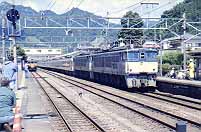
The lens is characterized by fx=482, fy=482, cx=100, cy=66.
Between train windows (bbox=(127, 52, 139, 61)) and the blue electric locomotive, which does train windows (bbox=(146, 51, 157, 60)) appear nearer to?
the blue electric locomotive

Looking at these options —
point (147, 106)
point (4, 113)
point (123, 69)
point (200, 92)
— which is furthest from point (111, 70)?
point (4, 113)

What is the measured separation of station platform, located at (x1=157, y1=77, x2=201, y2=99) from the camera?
82.9 ft

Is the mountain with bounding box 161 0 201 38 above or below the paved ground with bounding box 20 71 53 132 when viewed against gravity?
above

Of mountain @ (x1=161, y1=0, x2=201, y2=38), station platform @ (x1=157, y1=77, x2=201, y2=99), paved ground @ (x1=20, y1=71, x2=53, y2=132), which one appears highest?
mountain @ (x1=161, y1=0, x2=201, y2=38)

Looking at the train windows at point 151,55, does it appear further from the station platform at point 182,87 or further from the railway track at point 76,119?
the railway track at point 76,119

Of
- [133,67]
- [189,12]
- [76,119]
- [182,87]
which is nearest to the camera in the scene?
[76,119]

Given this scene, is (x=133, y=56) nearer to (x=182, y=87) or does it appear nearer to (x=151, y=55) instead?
(x=151, y=55)

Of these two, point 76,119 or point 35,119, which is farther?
point 76,119

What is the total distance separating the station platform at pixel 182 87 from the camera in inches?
995

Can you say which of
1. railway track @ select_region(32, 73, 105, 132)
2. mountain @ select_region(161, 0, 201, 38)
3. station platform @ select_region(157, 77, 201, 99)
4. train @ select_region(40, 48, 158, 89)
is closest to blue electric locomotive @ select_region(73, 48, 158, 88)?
train @ select_region(40, 48, 158, 89)

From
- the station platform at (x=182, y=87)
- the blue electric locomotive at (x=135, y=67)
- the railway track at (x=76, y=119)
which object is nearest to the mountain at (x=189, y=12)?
the blue electric locomotive at (x=135, y=67)

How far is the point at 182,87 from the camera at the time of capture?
27469 mm

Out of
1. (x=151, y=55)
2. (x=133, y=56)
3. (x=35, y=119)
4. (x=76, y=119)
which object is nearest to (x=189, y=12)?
(x=151, y=55)

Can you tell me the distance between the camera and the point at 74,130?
14484 mm
